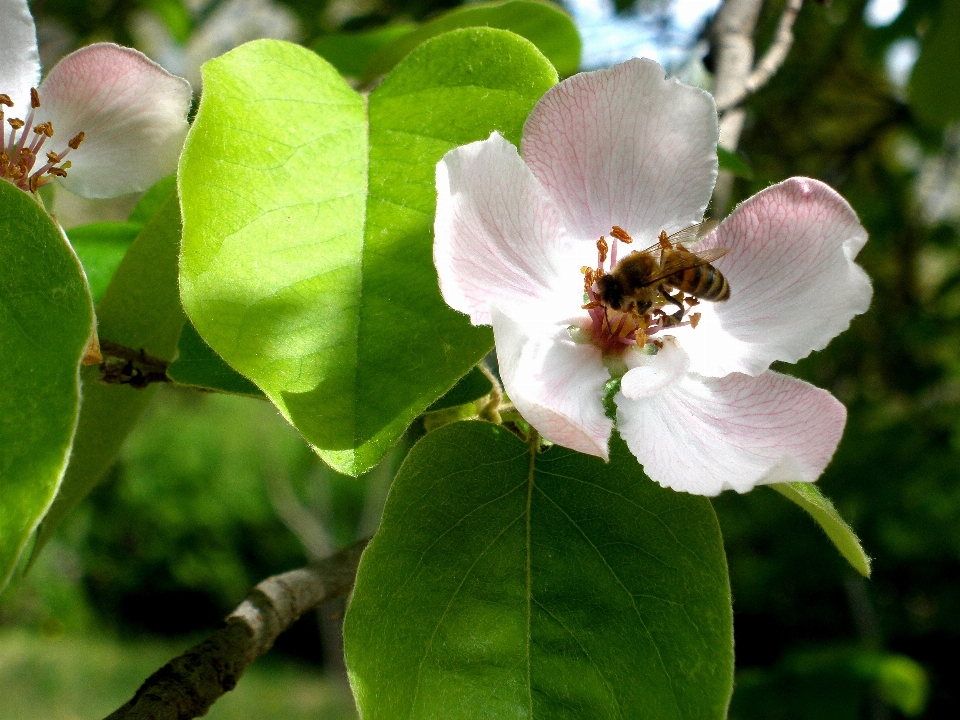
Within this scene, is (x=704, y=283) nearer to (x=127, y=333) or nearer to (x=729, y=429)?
(x=729, y=429)

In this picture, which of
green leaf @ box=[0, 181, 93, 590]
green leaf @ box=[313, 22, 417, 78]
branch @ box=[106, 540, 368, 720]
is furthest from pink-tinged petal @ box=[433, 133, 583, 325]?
green leaf @ box=[313, 22, 417, 78]

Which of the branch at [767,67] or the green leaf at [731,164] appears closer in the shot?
the green leaf at [731,164]

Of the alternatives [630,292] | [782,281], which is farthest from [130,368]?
[782,281]

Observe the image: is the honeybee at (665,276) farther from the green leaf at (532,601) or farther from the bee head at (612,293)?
the green leaf at (532,601)

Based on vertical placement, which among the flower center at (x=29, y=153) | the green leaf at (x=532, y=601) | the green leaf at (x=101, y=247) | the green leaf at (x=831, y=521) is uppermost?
the flower center at (x=29, y=153)

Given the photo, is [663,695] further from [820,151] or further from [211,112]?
[820,151]

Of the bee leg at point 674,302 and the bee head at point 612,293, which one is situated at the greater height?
the bee head at point 612,293

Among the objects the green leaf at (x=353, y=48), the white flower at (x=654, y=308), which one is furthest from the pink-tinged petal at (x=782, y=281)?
the green leaf at (x=353, y=48)
